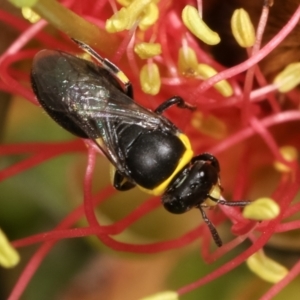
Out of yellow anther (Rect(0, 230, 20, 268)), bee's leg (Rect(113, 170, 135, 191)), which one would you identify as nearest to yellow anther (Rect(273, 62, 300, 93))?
bee's leg (Rect(113, 170, 135, 191))

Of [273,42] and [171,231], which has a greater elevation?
[273,42]

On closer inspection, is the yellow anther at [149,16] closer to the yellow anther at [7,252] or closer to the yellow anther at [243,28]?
the yellow anther at [243,28]

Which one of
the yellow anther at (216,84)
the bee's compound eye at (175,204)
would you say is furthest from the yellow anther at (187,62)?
the bee's compound eye at (175,204)

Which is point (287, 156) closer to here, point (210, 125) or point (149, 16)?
point (210, 125)

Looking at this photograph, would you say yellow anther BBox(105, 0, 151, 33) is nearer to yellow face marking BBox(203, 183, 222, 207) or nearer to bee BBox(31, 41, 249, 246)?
bee BBox(31, 41, 249, 246)

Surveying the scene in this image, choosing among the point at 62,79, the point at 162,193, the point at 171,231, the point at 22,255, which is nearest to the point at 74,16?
the point at 62,79

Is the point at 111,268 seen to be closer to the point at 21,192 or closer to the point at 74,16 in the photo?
the point at 21,192
